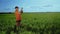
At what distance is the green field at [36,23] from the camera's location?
3.94 meters

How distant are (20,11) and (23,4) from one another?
0.16 m

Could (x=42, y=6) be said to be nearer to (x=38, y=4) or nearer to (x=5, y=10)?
(x=38, y=4)

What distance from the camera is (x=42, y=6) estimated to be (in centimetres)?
401

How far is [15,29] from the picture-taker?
3990mm

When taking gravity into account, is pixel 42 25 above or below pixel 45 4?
below

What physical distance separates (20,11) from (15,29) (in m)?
0.36

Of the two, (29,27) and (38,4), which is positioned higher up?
(38,4)

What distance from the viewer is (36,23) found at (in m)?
4.04

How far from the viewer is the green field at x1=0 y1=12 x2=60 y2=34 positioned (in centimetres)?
394

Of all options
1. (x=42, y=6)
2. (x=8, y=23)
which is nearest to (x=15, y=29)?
(x=8, y=23)

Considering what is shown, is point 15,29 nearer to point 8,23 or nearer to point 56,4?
point 8,23

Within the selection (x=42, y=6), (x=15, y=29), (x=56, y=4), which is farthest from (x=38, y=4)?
(x=15, y=29)

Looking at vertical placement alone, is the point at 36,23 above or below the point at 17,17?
below

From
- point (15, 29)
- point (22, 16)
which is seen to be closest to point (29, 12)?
point (22, 16)
